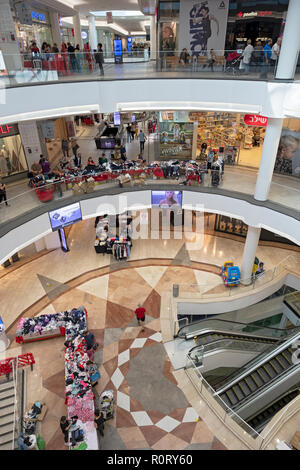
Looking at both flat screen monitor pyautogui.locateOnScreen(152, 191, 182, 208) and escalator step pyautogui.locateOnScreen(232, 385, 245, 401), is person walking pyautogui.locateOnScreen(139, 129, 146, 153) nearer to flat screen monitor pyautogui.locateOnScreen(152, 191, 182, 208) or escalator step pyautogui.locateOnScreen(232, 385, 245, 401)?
flat screen monitor pyautogui.locateOnScreen(152, 191, 182, 208)

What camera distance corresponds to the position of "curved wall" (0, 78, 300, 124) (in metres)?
10.3

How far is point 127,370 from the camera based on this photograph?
34.3 ft

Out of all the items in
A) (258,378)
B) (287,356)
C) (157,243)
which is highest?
(157,243)

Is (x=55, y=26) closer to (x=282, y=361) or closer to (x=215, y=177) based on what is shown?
(x=215, y=177)

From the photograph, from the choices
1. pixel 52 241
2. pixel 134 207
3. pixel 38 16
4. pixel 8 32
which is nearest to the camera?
pixel 8 32

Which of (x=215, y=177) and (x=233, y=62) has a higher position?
(x=233, y=62)

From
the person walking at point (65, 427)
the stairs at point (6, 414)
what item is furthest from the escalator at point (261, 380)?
the stairs at point (6, 414)

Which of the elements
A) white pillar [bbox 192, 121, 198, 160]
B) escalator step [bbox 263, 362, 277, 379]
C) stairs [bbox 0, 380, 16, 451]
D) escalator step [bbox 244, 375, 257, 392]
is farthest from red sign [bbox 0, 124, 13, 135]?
escalator step [bbox 263, 362, 277, 379]

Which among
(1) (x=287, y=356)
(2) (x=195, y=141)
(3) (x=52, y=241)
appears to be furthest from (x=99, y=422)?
(2) (x=195, y=141)

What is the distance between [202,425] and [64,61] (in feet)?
41.8

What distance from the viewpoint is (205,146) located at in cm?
1673

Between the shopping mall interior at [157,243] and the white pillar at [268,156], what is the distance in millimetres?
54

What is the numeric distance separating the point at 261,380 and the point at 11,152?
1457 centimetres

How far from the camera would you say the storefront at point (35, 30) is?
14820 millimetres
